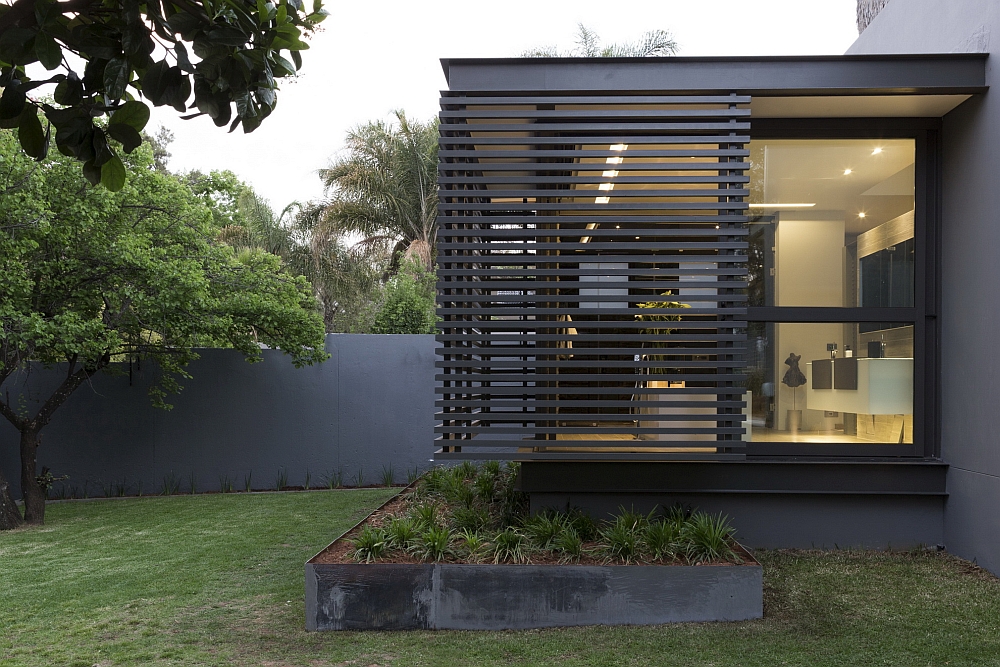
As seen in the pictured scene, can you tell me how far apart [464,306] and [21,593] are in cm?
370

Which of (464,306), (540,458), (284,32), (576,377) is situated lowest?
(540,458)

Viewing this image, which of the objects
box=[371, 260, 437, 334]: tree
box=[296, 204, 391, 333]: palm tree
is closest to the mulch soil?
box=[371, 260, 437, 334]: tree

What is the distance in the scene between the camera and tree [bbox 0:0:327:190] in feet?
6.87

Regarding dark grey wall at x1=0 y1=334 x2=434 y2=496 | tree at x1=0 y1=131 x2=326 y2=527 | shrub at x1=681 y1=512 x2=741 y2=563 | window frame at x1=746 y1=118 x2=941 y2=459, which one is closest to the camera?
shrub at x1=681 y1=512 x2=741 y2=563

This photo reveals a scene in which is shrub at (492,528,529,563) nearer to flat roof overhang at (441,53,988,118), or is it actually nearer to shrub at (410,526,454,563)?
shrub at (410,526,454,563)

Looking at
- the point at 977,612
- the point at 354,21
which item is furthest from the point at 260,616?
the point at 354,21

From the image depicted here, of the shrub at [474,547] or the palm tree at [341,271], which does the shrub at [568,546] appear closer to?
the shrub at [474,547]

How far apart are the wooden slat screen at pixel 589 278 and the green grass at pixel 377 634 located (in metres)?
1.29

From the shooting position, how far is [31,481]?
8695mm

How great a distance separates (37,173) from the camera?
7.27 meters

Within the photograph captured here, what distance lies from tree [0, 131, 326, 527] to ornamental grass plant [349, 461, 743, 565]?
12.4 ft

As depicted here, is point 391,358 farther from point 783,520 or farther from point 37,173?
point 783,520

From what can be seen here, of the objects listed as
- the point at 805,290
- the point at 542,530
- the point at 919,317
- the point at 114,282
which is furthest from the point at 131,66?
the point at 114,282

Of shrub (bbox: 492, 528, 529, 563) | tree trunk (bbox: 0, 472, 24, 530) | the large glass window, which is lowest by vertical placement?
tree trunk (bbox: 0, 472, 24, 530)
